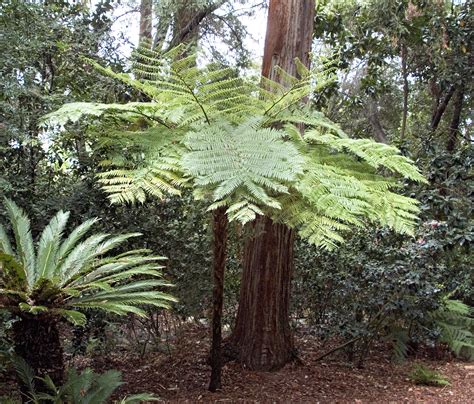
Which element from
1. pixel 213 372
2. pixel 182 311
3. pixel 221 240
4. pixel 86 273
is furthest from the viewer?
pixel 182 311

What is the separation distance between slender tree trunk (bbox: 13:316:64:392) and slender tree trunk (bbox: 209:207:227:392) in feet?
3.56

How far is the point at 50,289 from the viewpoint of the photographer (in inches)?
105

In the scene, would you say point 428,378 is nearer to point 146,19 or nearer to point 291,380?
point 291,380

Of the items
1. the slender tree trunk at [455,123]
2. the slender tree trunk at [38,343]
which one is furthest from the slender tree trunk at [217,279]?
the slender tree trunk at [455,123]

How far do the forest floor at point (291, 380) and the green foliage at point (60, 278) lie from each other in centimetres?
119

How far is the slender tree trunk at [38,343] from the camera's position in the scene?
9.20ft

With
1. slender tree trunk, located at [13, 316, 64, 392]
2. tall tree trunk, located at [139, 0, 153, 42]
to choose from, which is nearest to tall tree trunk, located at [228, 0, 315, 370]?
slender tree trunk, located at [13, 316, 64, 392]

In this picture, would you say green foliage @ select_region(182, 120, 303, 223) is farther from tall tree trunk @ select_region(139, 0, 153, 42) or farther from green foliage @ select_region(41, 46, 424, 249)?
tall tree trunk @ select_region(139, 0, 153, 42)

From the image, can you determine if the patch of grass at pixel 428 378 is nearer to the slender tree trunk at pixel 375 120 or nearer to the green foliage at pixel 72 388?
the green foliage at pixel 72 388

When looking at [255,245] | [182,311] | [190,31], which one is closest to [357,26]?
[190,31]

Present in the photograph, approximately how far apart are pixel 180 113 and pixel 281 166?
0.69 m

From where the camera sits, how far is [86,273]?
2918mm

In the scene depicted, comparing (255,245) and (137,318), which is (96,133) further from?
(137,318)

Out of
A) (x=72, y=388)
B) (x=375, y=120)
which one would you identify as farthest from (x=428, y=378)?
(x=375, y=120)
